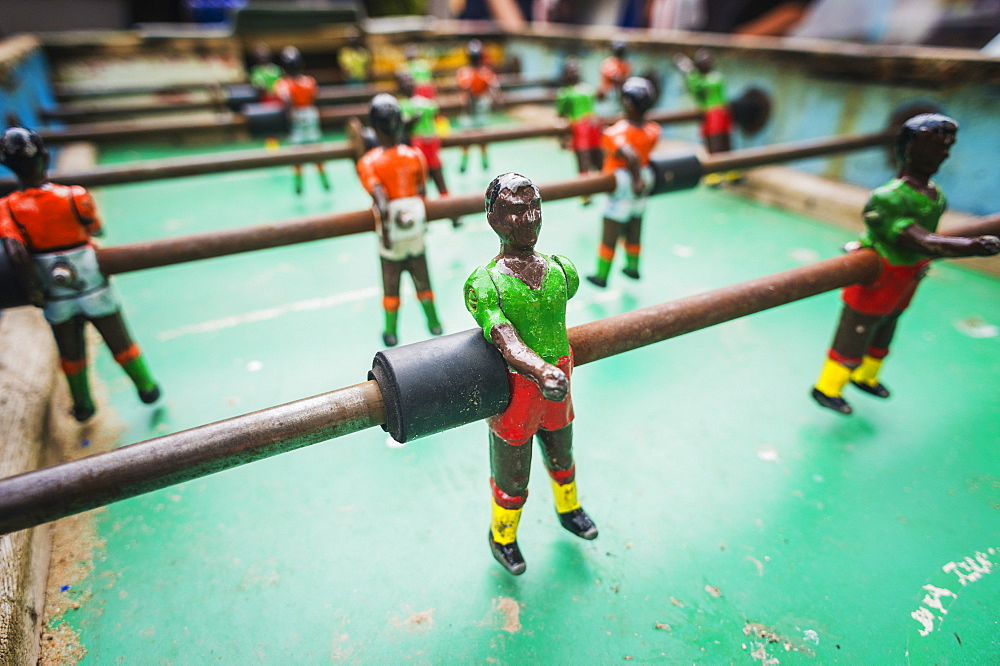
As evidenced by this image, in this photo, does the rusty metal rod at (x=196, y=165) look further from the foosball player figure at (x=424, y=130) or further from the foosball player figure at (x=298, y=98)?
the foosball player figure at (x=298, y=98)

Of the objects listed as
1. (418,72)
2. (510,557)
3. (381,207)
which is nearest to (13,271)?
(381,207)

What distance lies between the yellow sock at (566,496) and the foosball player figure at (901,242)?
60.4 inches

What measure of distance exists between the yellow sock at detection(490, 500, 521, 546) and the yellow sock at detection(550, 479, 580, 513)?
0.18 m

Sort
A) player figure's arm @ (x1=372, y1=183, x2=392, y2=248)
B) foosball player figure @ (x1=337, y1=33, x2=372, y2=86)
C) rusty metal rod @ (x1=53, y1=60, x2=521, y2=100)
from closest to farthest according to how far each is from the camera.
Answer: player figure's arm @ (x1=372, y1=183, x2=392, y2=248) → rusty metal rod @ (x1=53, y1=60, x2=521, y2=100) → foosball player figure @ (x1=337, y1=33, x2=372, y2=86)

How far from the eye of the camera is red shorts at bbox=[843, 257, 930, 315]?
2.35m

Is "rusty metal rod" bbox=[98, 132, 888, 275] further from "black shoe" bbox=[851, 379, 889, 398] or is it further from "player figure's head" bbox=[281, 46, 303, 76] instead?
"player figure's head" bbox=[281, 46, 303, 76]

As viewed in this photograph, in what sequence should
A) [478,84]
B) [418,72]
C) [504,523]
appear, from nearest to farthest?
[504,523]
[418,72]
[478,84]

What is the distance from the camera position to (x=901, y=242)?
7.22 feet

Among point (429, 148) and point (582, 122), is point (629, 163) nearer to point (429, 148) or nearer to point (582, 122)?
point (429, 148)

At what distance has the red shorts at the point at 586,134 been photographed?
5.56 meters

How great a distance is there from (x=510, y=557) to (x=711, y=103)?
554cm

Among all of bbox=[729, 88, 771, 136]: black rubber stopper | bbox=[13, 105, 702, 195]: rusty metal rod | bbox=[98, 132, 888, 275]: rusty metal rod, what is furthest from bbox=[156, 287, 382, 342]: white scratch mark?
bbox=[729, 88, 771, 136]: black rubber stopper

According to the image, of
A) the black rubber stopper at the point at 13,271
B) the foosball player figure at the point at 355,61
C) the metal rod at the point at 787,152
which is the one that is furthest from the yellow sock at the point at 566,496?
the foosball player figure at the point at 355,61

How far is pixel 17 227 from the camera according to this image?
2219 millimetres
